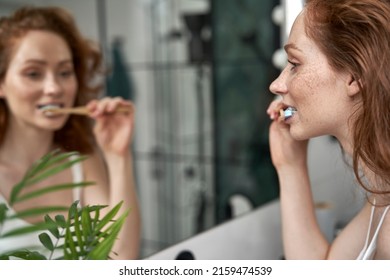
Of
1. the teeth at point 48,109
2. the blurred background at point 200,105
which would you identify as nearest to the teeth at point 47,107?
the teeth at point 48,109

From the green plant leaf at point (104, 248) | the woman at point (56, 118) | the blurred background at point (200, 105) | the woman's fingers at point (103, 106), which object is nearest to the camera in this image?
the green plant leaf at point (104, 248)

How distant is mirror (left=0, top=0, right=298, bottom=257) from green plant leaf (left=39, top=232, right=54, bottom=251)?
0.46 meters

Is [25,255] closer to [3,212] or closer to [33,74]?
[3,212]

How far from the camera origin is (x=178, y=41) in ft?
4.86

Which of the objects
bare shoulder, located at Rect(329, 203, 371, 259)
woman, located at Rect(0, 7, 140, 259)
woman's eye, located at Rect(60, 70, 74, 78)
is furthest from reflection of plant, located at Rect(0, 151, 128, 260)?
bare shoulder, located at Rect(329, 203, 371, 259)

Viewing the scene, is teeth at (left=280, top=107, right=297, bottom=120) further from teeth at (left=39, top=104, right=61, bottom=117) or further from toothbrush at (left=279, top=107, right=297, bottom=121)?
teeth at (left=39, top=104, right=61, bottom=117)

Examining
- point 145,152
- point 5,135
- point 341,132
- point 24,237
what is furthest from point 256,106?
point 24,237

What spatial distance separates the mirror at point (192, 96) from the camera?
1.18 meters

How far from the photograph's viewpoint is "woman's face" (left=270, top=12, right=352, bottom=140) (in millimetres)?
553

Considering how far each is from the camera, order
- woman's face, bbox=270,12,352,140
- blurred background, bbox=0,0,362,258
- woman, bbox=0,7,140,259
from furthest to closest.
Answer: blurred background, bbox=0,0,362,258
woman, bbox=0,7,140,259
woman's face, bbox=270,12,352,140

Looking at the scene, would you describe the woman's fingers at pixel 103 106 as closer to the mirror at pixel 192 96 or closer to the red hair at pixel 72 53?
the red hair at pixel 72 53

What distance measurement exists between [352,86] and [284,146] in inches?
8.8
